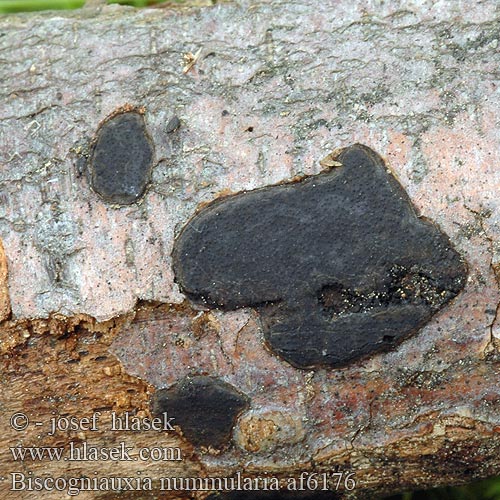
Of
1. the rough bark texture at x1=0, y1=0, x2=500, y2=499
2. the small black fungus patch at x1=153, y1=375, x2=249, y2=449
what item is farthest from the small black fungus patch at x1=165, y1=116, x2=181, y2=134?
the small black fungus patch at x1=153, y1=375, x2=249, y2=449

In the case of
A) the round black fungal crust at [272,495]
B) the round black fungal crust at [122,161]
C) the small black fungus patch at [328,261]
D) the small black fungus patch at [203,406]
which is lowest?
the round black fungal crust at [272,495]

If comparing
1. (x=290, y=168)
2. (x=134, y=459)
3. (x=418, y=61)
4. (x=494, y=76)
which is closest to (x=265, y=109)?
(x=290, y=168)

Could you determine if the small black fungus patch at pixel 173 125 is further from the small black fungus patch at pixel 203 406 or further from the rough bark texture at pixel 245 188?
the small black fungus patch at pixel 203 406

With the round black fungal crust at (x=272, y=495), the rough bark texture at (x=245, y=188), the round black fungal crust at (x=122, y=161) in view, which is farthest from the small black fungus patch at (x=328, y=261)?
the round black fungal crust at (x=272, y=495)

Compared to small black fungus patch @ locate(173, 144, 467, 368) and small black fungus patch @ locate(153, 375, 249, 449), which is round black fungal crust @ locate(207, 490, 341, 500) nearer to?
small black fungus patch @ locate(153, 375, 249, 449)

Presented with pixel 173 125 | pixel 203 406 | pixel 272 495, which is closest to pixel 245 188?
pixel 173 125

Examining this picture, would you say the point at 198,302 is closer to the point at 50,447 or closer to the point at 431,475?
the point at 50,447

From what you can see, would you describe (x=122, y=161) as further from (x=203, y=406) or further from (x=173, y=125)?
(x=203, y=406)
